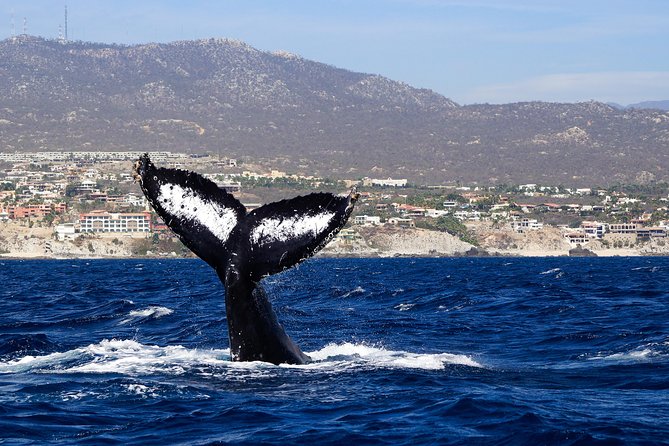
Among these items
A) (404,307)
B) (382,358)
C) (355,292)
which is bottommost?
(355,292)

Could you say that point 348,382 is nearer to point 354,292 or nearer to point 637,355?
point 637,355

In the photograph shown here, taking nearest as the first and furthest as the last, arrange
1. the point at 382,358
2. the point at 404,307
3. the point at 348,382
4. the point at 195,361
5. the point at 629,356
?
the point at 348,382, the point at 195,361, the point at 382,358, the point at 629,356, the point at 404,307

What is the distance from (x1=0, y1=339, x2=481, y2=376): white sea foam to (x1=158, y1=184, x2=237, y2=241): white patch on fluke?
2327 mm

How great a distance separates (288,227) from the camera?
47.8 feet

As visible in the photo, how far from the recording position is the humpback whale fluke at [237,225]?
1434 cm

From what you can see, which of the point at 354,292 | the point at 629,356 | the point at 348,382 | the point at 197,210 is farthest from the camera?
the point at 354,292

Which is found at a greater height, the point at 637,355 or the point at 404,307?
the point at 637,355

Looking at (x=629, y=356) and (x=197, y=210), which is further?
(x=629, y=356)

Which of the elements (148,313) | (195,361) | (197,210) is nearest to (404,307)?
(148,313)

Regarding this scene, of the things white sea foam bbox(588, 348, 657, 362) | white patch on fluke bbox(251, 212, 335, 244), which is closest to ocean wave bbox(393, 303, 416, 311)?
white sea foam bbox(588, 348, 657, 362)

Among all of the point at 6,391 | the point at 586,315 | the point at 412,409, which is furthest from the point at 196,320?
the point at 412,409

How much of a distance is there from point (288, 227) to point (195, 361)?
502 centimetres

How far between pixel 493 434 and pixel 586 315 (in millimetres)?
18265

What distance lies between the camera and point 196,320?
→ 29297mm
